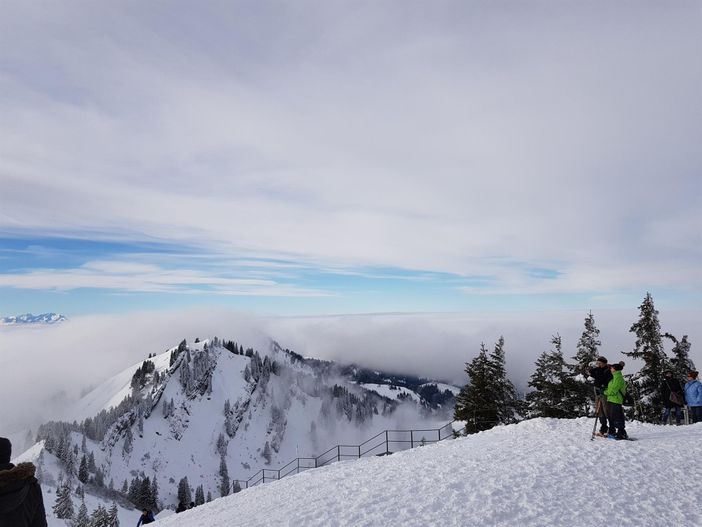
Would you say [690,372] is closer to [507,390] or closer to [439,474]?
[439,474]

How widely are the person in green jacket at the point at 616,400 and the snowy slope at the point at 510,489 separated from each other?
0.47 m

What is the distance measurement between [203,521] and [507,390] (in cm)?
2963

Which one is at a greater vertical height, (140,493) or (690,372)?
(690,372)

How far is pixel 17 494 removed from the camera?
521 cm

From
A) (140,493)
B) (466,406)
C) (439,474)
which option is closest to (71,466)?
(140,493)

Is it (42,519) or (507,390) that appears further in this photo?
(507,390)

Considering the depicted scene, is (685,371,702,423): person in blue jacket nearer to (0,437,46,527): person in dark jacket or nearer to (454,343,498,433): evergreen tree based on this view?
(454,343,498,433): evergreen tree

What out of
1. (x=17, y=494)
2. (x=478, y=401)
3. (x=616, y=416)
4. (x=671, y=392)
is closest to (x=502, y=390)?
(x=478, y=401)

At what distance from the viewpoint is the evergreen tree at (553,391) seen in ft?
113

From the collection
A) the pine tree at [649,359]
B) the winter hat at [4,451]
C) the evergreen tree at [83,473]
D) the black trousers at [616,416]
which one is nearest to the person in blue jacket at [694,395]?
the black trousers at [616,416]

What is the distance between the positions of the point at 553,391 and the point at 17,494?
36882 millimetres

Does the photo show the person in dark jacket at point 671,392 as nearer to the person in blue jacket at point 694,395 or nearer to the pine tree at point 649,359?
the person in blue jacket at point 694,395

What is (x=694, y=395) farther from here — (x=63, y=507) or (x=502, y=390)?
(x=63, y=507)

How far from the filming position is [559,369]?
36.0 metres
